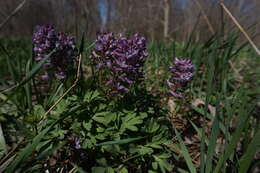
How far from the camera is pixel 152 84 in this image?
8.98ft

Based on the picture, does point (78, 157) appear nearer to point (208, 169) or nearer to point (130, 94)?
point (130, 94)

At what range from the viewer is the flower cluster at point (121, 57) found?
1408mm

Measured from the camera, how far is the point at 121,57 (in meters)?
1.40

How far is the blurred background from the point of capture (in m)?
2.76

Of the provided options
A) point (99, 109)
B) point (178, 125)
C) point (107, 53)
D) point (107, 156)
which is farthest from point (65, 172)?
point (178, 125)

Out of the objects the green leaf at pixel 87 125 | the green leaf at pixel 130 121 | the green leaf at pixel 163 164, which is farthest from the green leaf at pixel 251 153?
the green leaf at pixel 87 125

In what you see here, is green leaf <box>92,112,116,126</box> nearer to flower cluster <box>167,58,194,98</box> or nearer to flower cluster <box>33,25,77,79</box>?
flower cluster <box>33,25,77,79</box>

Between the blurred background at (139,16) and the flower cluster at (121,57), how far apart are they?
Answer: 8.6 inches

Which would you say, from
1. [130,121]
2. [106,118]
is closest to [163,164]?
[130,121]

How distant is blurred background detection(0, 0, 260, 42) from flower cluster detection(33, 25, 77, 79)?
9.6 inches

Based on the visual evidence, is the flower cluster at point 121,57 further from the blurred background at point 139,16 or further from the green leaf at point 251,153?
the green leaf at point 251,153

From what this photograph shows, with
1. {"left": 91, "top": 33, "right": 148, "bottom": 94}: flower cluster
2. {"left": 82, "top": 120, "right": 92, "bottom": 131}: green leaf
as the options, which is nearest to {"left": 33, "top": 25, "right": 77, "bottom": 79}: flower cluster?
{"left": 91, "top": 33, "right": 148, "bottom": 94}: flower cluster

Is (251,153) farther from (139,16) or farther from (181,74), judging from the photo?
(139,16)

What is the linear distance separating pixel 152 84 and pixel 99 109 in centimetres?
146
